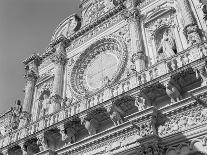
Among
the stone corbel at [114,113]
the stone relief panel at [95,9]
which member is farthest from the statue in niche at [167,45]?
the stone relief panel at [95,9]

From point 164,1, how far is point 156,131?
5999mm

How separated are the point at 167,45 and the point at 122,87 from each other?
2342 millimetres

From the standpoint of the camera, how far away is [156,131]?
8875 mm

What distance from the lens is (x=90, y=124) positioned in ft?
34.2

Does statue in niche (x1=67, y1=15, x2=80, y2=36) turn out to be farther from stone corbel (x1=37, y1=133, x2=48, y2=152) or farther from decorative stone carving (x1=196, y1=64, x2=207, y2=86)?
decorative stone carving (x1=196, y1=64, x2=207, y2=86)

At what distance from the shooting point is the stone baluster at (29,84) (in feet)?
48.3

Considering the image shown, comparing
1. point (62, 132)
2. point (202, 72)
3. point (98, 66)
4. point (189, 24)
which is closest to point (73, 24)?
point (98, 66)

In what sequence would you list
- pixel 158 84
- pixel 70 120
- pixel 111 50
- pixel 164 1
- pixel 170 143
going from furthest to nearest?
1. pixel 111 50
2. pixel 164 1
3. pixel 70 120
4. pixel 158 84
5. pixel 170 143

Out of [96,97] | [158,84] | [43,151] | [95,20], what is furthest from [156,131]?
[95,20]

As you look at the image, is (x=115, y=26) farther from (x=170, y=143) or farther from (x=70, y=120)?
(x=170, y=143)

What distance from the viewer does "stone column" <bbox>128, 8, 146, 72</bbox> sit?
11477mm

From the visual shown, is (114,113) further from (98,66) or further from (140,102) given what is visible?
(98,66)

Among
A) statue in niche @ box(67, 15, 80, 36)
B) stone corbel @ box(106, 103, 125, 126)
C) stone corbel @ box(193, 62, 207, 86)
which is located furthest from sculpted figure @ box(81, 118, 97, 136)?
statue in niche @ box(67, 15, 80, 36)

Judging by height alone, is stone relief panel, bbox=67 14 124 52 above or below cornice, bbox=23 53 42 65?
below
